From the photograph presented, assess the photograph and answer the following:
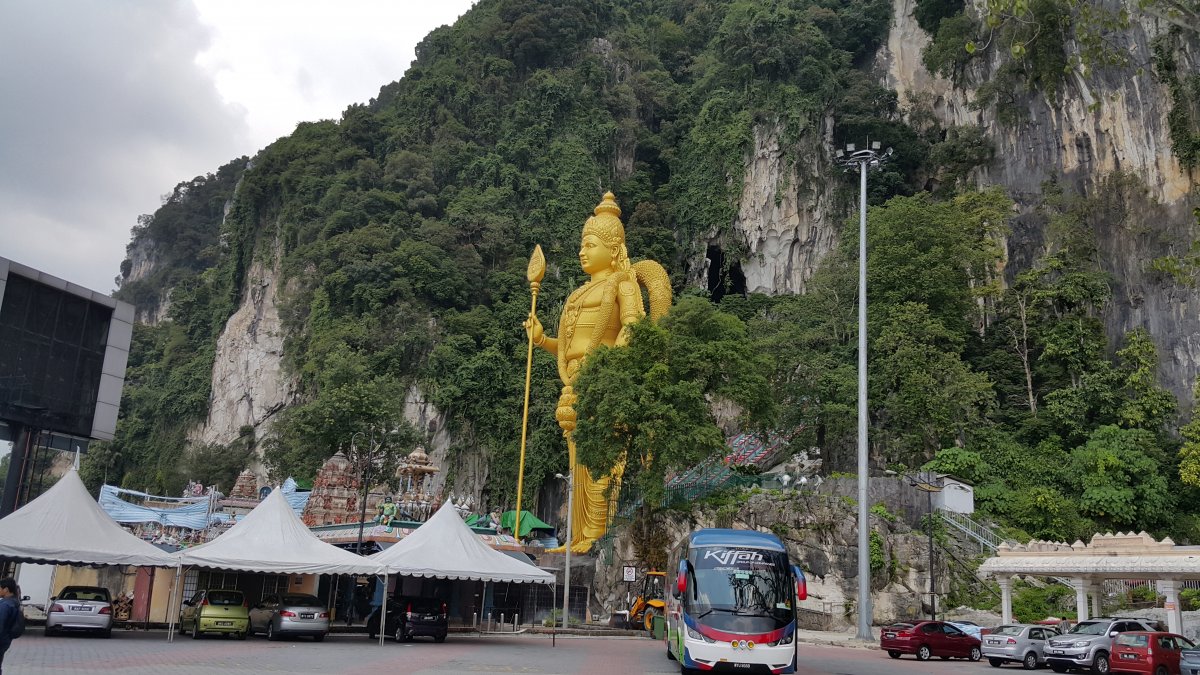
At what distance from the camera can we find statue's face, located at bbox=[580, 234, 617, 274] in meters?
32.8

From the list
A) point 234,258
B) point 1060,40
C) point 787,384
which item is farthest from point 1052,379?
point 234,258

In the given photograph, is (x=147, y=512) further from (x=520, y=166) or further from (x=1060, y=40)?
(x=1060, y=40)

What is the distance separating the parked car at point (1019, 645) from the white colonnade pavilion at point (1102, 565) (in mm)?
2153

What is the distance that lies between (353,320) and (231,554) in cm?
3197

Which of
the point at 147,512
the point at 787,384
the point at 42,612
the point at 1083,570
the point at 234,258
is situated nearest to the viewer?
the point at 1083,570

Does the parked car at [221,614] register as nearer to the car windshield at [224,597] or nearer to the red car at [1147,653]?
the car windshield at [224,597]

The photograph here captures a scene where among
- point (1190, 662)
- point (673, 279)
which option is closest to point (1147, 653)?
point (1190, 662)

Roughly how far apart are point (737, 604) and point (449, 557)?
23.8ft

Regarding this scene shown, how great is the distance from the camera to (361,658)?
1424 cm

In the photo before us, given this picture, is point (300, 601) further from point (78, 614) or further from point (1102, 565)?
point (1102, 565)

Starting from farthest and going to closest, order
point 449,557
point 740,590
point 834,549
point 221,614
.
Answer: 1. point 834,549
2. point 449,557
3. point 221,614
4. point 740,590

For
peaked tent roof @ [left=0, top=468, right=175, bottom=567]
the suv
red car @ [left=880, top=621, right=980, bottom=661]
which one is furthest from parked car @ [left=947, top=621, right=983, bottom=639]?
peaked tent roof @ [left=0, top=468, right=175, bottom=567]

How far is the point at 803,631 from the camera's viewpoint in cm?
2467

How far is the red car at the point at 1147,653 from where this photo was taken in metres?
15.7
